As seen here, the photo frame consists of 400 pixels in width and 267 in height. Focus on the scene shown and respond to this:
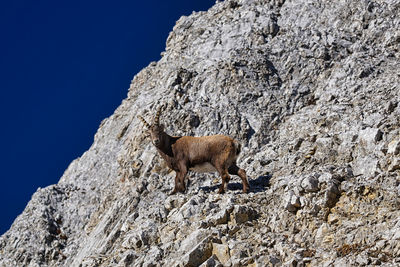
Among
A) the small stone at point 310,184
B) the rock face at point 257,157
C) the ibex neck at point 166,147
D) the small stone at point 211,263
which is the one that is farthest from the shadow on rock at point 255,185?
the small stone at point 211,263

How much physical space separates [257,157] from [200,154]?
4743 mm

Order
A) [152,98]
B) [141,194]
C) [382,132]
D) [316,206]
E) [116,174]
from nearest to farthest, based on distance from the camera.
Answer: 1. [316,206]
2. [382,132]
3. [141,194]
4. [116,174]
5. [152,98]

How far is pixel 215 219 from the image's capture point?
1572cm

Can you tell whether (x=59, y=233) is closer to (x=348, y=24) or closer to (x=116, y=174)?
(x=116, y=174)

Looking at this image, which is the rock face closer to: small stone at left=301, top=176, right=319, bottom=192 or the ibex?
small stone at left=301, top=176, right=319, bottom=192

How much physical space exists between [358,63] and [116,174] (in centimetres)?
1657

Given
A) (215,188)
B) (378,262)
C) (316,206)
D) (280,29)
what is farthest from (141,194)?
(280,29)

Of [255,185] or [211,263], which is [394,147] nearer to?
[255,185]

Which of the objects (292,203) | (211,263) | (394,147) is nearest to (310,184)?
(292,203)

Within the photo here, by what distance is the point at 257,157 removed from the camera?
75.7 feet

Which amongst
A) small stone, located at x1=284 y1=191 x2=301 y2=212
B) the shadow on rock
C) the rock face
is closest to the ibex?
the shadow on rock

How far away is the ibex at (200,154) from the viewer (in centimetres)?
1870

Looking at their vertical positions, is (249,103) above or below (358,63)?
above

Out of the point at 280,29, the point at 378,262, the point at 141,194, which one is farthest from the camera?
the point at 280,29
